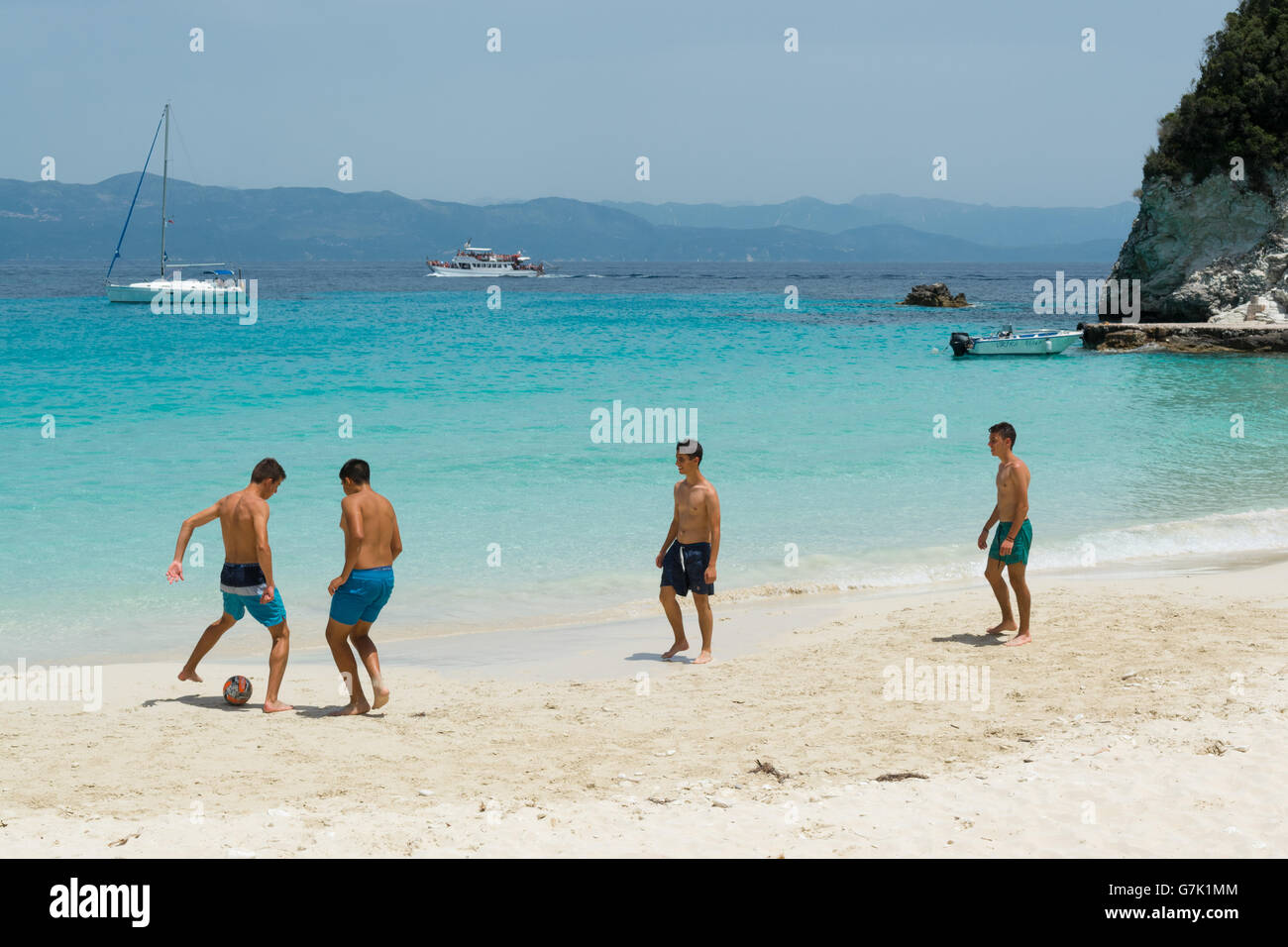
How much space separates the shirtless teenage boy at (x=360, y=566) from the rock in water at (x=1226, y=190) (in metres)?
41.7

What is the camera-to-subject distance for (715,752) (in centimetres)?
607

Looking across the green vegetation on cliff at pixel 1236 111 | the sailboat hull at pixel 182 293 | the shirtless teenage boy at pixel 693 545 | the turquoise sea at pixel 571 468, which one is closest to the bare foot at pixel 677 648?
the shirtless teenage boy at pixel 693 545

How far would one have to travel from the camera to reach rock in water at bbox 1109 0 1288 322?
138 feet

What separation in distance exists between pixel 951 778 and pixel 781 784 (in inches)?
34.0

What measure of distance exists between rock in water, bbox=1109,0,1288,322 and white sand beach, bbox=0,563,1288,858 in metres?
38.8

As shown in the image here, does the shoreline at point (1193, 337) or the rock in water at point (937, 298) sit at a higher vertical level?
the rock in water at point (937, 298)

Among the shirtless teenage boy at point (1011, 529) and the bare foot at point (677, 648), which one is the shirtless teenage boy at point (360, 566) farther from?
the shirtless teenage boy at point (1011, 529)

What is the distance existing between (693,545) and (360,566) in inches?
98.4

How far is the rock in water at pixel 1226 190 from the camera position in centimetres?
4194

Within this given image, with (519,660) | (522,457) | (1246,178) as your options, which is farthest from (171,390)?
(1246,178)

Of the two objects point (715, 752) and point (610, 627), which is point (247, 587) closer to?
point (715, 752)

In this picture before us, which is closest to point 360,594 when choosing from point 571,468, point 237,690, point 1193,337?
point 237,690

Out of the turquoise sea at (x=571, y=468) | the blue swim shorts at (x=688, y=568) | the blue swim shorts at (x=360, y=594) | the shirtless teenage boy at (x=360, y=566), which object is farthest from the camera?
the turquoise sea at (x=571, y=468)

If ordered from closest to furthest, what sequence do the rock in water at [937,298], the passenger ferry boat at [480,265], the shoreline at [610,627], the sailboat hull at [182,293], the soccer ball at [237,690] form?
the soccer ball at [237,690], the shoreline at [610,627], the sailboat hull at [182,293], the rock in water at [937,298], the passenger ferry boat at [480,265]
